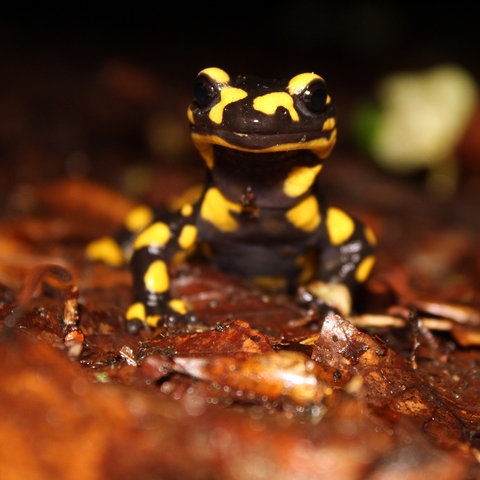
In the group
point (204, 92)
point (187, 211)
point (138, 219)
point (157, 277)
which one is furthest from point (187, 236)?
point (138, 219)

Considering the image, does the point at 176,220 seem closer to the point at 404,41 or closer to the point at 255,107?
the point at 255,107

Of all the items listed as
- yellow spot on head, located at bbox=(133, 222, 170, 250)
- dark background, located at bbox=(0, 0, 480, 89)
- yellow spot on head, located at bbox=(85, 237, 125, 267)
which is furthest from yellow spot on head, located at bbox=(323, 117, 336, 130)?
dark background, located at bbox=(0, 0, 480, 89)

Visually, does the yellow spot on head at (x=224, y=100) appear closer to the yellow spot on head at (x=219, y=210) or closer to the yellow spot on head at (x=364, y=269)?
the yellow spot on head at (x=219, y=210)

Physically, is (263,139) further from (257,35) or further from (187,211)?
(257,35)

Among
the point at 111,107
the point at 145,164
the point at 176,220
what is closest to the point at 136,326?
the point at 176,220

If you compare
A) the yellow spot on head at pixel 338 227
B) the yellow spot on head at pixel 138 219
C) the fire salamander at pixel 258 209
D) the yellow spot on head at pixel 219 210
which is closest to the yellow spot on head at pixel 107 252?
the fire salamander at pixel 258 209

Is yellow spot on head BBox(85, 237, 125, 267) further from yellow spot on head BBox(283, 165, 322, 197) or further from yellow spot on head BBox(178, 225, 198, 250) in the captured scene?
yellow spot on head BBox(283, 165, 322, 197)
